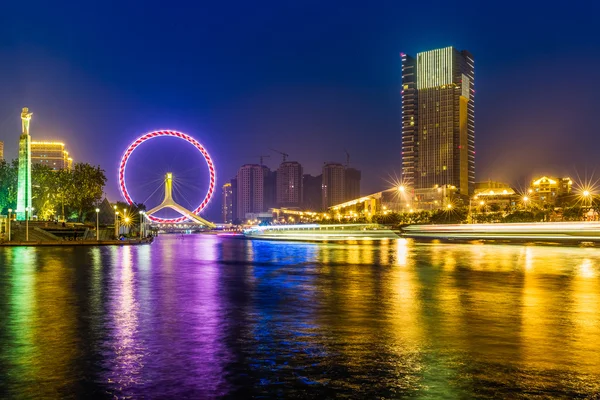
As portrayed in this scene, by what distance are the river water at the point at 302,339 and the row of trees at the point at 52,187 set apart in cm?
7464

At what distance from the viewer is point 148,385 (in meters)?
8.00

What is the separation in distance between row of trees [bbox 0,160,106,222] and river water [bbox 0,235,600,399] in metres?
74.6

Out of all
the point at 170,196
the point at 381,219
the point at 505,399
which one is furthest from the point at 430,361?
the point at 381,219

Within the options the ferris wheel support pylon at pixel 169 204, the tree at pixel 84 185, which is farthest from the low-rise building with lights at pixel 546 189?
the tree at pixel 84 185

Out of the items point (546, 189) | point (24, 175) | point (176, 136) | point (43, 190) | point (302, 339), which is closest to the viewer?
point (302, 339)

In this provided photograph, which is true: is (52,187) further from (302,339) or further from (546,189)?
(546,189)

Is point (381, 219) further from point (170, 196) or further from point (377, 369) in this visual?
point (377, 369)

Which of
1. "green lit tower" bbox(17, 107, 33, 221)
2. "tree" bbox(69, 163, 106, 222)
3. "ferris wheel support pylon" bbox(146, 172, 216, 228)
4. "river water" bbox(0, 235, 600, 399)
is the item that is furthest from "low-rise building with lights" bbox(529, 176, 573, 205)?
"river water" bbox(0, 235, 600, 399)

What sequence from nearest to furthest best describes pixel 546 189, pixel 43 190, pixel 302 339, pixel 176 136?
pixel 302 339 < pixel 43 190 < pixel 176 136 < pixel 546 189

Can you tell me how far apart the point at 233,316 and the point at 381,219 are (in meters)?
140

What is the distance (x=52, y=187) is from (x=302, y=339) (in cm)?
9151

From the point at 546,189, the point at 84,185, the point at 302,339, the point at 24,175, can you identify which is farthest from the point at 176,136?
the point at 546,189

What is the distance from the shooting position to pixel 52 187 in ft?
304

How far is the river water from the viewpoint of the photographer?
797 cm
